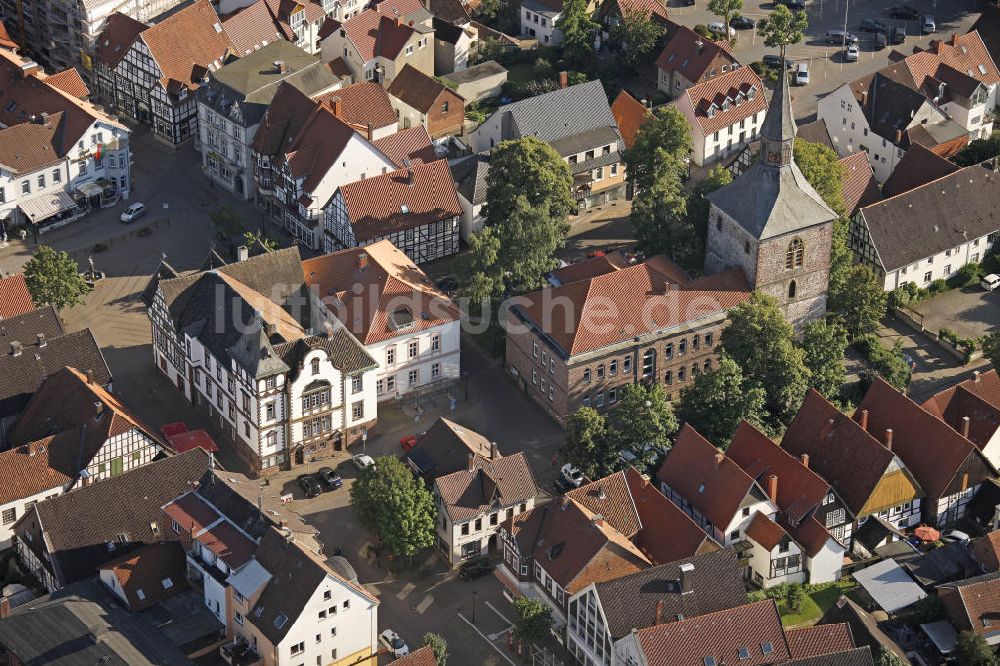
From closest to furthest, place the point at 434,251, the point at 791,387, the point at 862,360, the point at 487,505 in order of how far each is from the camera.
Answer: the point at 487,505 < the point at 791,387 < the point at 862,360 < the point at 434,251

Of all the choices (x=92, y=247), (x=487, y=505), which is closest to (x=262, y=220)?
(x=92, y=247)

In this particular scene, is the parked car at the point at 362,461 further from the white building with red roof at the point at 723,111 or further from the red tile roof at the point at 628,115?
the white building with red roof at the point at 723,111

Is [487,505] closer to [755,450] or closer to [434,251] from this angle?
[755,450]

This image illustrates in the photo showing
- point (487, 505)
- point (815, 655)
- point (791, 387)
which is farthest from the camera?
point (791, 387)

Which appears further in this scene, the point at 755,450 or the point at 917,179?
the point at 917,179

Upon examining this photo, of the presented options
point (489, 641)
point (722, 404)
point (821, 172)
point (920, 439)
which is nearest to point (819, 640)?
point (489, 641)

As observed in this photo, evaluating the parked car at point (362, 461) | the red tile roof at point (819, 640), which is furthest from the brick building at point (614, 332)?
the red tile roof at point (819, 640)

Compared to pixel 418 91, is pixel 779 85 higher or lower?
higher
